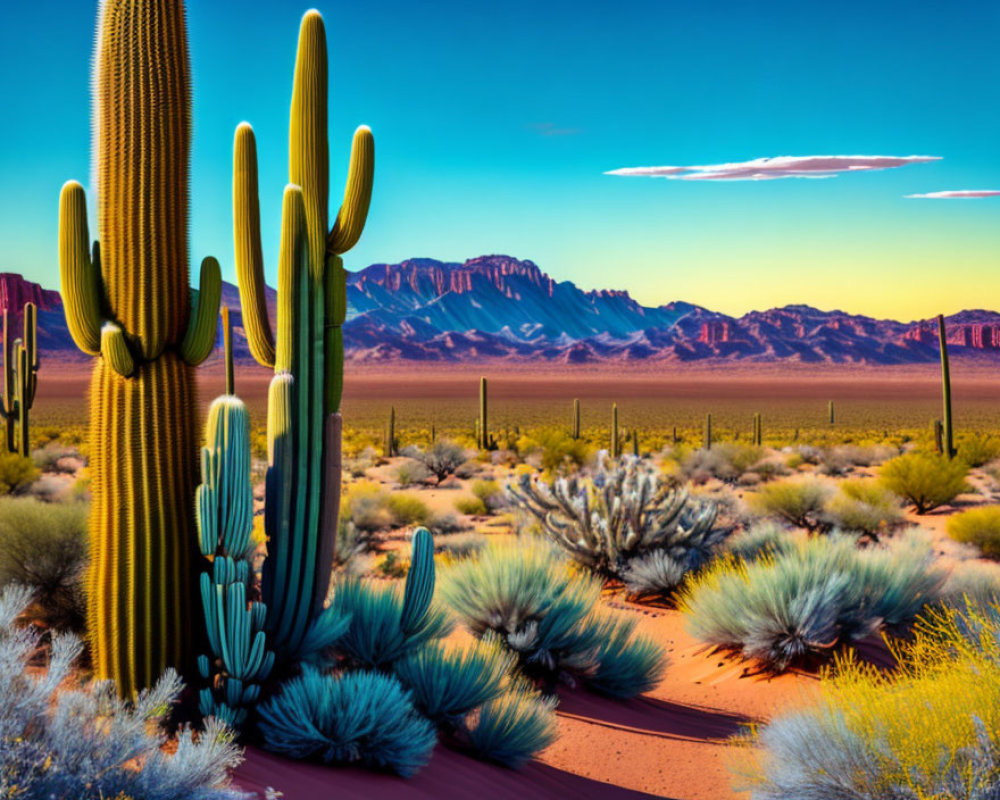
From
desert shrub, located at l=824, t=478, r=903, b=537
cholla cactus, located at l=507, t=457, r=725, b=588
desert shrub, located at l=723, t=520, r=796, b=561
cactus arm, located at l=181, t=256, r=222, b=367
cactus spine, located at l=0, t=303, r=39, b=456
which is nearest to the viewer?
cactus arm, located at l=181, t=256, r=222, b=367

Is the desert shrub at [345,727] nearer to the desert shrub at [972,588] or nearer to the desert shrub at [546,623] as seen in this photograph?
the desert shrub at [546,623]

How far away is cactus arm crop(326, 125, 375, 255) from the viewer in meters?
7.04

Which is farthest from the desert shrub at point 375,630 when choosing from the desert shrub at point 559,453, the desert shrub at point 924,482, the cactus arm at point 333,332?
the desert shrub at point 559,453

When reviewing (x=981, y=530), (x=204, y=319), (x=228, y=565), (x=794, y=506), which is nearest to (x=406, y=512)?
(x=794, y=506)

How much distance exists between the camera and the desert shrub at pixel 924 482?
786 inches

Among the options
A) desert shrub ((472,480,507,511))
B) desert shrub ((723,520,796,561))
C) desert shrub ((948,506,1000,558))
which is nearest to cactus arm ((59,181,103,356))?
desert shrub ((723,520,796,561))

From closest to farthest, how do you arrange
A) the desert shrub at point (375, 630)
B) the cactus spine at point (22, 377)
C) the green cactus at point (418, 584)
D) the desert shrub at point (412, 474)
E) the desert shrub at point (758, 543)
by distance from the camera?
the green cactus at point (418, 584), the desert shrub at point (375, 630), the desert shrub at point (758, 543), the cactus spine at point (22, 377), the desert shrub at point (412, 474)

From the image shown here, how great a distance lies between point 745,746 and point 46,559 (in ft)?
20.1

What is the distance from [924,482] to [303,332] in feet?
56.8

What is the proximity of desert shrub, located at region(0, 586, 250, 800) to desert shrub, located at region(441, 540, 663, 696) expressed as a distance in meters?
4.51

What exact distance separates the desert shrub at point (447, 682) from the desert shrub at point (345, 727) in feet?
2.01

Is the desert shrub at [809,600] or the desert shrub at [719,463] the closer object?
the desert shrub at [809,600]

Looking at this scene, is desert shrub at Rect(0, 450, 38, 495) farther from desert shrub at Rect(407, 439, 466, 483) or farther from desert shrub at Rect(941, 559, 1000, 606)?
desert shrub at Rect(941, 559, 1000, 606)

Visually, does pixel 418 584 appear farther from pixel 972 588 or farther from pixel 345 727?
pixel 972 588
